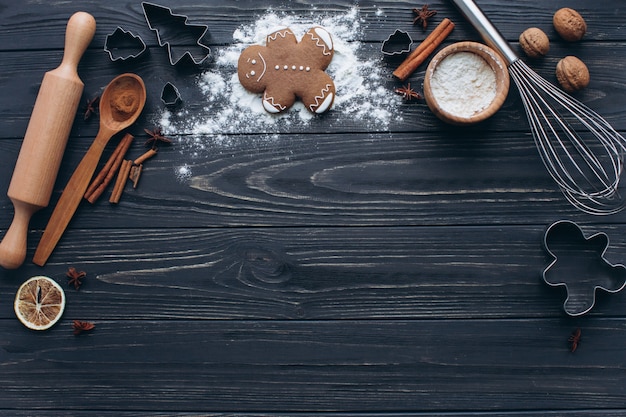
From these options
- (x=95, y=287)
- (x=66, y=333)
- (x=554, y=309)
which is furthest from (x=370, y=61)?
(x=66, y=333)

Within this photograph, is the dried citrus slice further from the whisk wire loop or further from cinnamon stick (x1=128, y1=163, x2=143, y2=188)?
the whisk wire loop

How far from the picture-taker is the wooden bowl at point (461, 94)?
3.64 ft

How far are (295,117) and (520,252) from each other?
0.55 m

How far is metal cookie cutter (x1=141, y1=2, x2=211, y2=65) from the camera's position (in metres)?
1.20

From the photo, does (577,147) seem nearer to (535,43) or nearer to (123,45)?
(535,43)

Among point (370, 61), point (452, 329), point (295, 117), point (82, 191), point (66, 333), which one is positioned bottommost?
point (66, 333)

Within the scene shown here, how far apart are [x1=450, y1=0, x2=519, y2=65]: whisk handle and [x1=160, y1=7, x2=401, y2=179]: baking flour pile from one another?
209 mm

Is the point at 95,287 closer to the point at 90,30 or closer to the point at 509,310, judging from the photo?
the point at 90,30

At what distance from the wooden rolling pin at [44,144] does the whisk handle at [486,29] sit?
788 millimetres

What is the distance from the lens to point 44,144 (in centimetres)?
114

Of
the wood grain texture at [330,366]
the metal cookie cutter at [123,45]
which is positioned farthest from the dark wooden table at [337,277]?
the metal cookie cutter at [123,45]

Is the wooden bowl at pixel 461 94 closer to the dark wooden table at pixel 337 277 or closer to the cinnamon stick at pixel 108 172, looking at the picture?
the dark wooden table at pixel 337 277

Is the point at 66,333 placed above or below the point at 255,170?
below

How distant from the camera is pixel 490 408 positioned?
1164 millimetres
